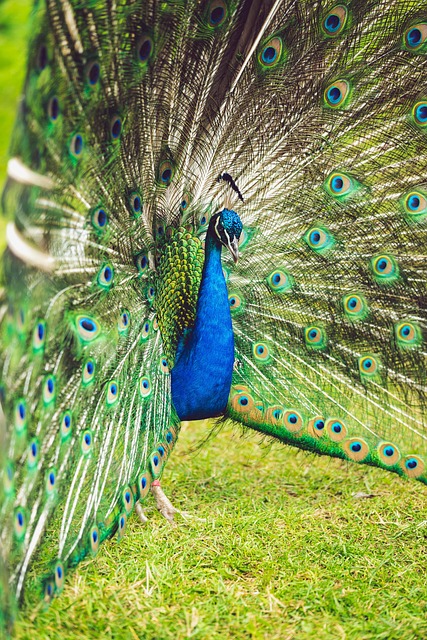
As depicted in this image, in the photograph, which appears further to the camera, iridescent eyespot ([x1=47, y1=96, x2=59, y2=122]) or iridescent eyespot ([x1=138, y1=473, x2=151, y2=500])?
iridescent eyespot ([x1=138, y1=473, x2=151, y2=500])

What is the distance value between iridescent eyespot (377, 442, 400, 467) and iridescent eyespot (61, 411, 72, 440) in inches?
55.2

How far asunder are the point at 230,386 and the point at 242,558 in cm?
69

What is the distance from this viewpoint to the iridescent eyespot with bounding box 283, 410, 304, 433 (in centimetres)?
310

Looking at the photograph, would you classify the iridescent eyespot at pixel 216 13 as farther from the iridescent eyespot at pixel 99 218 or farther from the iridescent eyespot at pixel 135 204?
the iridescent eyespot at pixel 99 218

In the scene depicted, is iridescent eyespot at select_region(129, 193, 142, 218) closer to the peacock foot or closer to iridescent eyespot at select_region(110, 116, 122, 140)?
iridescent eyespot at select_region(110, 116, 122, 140)

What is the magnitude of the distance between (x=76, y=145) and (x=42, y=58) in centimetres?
31

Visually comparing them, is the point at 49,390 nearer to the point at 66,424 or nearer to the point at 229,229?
the point at 66,424

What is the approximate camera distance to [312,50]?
8.80ft

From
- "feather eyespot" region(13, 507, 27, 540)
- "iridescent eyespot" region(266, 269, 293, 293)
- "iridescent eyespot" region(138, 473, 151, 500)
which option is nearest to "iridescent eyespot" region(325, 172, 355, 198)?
"iridescent eyespot" region(266, 269, 293, 293)

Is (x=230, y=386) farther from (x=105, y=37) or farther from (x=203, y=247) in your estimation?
(x=105, y=37)

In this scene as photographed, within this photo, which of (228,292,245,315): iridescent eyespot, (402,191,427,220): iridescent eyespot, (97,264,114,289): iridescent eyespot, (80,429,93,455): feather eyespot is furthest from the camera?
(228,292,245,315): iridescent eyespot

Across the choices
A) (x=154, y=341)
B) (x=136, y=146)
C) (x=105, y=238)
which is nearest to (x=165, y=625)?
(x=154, y=341)

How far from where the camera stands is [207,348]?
282cm

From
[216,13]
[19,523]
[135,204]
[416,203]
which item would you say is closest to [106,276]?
[135,204]
